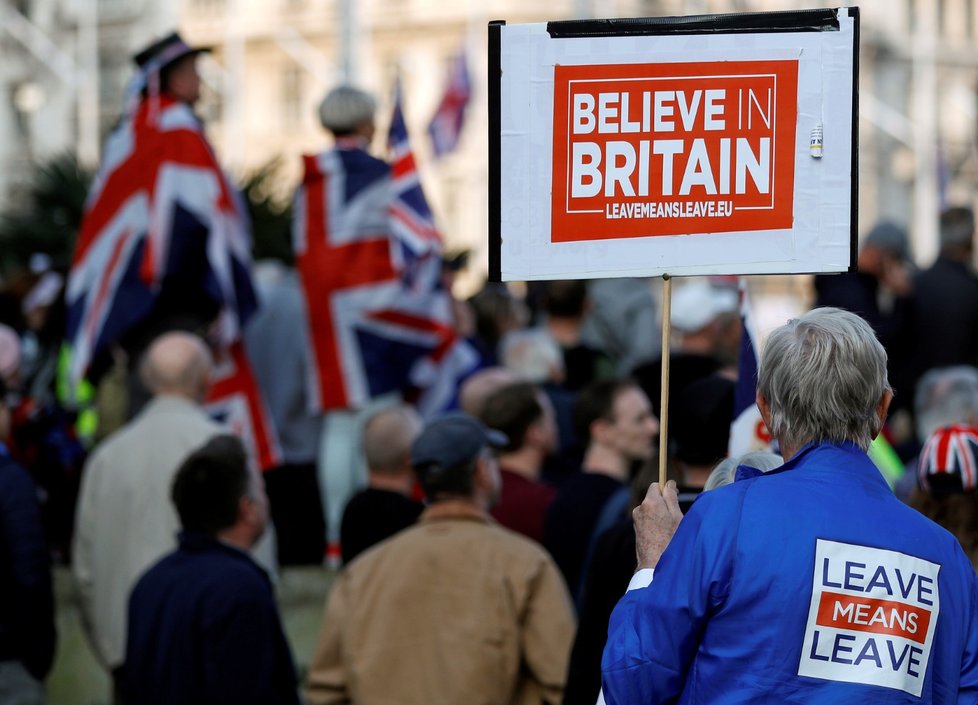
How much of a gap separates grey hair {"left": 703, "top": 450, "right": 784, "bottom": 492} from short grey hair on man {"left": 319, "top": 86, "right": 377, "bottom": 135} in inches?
218

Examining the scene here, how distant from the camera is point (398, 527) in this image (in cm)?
654

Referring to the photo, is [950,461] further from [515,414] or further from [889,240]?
[889,240]

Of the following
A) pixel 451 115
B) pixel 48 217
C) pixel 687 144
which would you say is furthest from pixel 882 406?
pixel 451 115

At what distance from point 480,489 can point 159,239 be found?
11.6 feet

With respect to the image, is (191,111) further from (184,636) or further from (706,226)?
(706,226)

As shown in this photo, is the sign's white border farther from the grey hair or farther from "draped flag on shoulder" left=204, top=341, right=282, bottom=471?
"draped flag on shoulder" left=204, top=341, right=282, bottom=471

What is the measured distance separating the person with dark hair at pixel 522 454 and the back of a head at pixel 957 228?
13.7ft

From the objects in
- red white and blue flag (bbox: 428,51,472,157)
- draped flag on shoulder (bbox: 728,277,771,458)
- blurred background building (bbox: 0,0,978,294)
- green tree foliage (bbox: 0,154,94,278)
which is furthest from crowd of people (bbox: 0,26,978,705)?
blurred background building (bbox: 0,0,978,294)

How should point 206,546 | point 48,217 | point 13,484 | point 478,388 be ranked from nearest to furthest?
1. point 206,546
2. point 13,484
3. point 478,388
4. point 48,217

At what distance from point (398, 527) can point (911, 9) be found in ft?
219

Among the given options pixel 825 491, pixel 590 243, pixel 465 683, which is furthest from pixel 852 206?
pixel 465 683

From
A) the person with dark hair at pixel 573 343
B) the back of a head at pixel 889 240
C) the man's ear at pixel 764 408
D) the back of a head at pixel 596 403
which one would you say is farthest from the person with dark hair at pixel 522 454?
the back of a head at pixel 889 240

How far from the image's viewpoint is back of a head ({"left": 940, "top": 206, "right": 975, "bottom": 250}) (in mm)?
10672

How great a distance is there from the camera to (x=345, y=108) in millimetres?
9500
